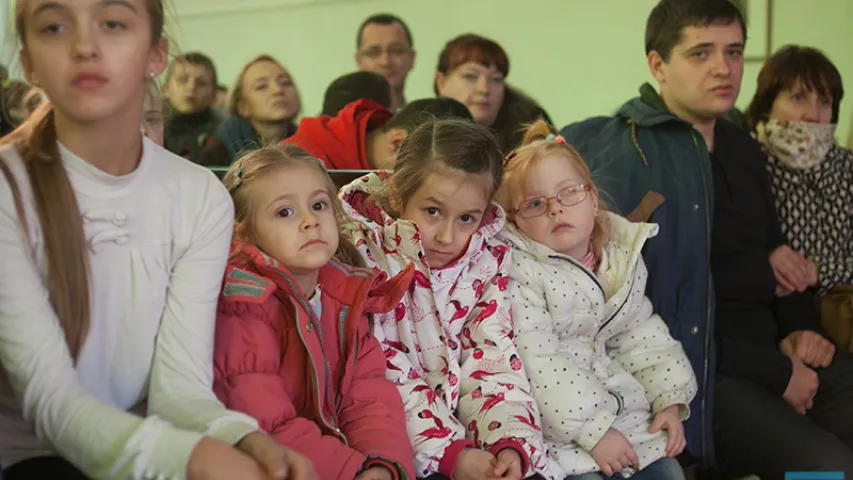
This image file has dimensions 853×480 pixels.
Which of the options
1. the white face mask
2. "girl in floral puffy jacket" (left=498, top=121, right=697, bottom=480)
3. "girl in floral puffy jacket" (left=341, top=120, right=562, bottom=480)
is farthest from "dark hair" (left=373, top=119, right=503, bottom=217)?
the white face mask

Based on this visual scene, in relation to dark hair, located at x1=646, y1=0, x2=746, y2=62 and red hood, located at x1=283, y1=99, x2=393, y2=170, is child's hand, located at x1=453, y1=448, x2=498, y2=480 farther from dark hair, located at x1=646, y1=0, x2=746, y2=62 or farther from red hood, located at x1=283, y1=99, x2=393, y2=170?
→ dark hair, located at x1=646, y1=0, x2=746, y2=62

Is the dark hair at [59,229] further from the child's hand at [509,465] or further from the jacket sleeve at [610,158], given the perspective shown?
the jacket sleeve at [610,158]

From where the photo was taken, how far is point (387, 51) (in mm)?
3373

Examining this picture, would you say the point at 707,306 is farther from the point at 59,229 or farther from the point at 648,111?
the point at 59,229

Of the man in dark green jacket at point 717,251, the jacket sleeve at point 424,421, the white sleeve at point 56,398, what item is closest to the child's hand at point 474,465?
the jacket sleeve at point 424,421

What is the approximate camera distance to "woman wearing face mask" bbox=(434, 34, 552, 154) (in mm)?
2711

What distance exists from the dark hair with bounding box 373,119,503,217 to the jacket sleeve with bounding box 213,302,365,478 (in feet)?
1.34

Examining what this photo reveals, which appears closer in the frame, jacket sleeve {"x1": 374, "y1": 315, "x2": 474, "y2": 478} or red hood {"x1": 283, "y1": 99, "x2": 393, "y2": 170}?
jacket sleeve {"x1": 374, "y1": 315, "x2": 474, "y2": 478}

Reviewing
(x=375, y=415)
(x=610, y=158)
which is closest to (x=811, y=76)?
(x=610, y=158)

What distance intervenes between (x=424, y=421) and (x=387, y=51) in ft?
7.21

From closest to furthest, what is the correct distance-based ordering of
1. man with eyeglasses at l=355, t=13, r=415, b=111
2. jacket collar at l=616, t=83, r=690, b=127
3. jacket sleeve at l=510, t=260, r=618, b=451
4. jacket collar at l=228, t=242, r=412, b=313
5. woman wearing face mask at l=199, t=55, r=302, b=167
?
jacket collar at l=228, t=242, r=412, b=313 < jacket sleeve at l=510, t=260, r=618, b=451 < jacket collar at l=616, t=83, r=690, b=127 < woman wearing face mask at l=199, t=55, r=302, b=167 < man with eyeglasses at l=355, t=13, r=415, b=111

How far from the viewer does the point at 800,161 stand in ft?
7.22

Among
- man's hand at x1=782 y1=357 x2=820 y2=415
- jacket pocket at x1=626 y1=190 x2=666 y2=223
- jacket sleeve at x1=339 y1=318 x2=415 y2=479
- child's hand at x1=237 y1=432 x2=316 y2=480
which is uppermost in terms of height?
jacket pocket at x1=626 y1=190 x2=666 y2=223

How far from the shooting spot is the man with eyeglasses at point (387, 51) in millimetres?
3375
